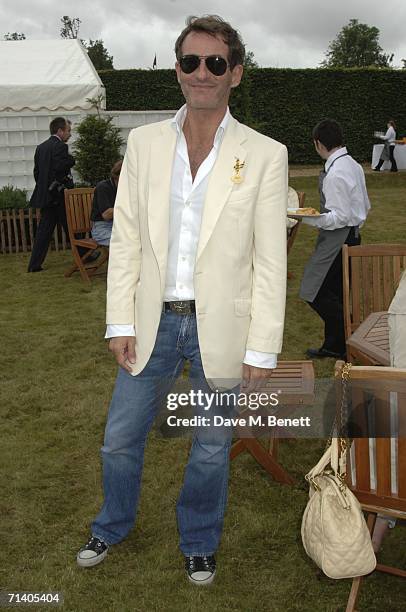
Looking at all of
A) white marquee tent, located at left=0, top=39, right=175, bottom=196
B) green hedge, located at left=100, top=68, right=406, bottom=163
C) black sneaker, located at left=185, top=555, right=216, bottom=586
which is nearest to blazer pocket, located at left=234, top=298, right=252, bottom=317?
black sneaker, located at left=185, top=555, right=216, bottom=586

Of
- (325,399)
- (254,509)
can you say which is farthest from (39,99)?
(254,509)

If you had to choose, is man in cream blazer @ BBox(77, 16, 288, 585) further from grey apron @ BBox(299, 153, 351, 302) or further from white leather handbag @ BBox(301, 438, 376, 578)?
grey apron @ BBox(299, 153, 351, 302)

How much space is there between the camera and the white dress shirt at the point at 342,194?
17.5 feet

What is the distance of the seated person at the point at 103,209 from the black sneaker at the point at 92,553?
17.0ft

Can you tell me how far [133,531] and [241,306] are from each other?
4.89 ft

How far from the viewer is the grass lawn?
2.95 m

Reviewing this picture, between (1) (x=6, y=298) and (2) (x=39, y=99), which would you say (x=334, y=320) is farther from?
(2) (x=39, y=99)

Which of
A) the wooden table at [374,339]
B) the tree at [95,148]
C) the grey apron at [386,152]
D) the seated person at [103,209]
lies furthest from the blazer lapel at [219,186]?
the grey apron at [386,152]

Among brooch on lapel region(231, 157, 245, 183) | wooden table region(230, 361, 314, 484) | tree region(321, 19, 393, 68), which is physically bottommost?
wooden table region(230, 361, 314, 484)

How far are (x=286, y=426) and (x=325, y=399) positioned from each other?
584mm

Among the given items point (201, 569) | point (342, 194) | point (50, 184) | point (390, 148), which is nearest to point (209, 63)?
point (201, 569)

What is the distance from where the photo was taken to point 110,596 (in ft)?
9.61

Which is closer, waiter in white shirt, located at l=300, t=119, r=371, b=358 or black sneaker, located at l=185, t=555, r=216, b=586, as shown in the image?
black sneaker, located at l=185, t=555, r=216, b=586

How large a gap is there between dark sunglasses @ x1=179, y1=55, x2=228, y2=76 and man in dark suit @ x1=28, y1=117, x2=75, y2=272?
23.3 feet
